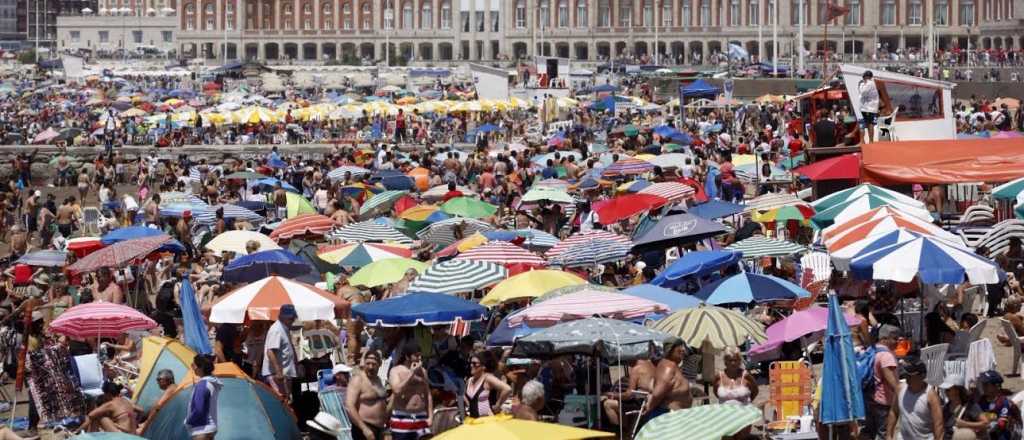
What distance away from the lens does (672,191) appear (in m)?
23.0

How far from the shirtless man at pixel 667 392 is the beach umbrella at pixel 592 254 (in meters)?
6.03

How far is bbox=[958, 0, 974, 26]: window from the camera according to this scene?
97.9 meters

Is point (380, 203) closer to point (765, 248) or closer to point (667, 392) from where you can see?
point (765, 248)

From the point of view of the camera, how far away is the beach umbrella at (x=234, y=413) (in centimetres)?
1270

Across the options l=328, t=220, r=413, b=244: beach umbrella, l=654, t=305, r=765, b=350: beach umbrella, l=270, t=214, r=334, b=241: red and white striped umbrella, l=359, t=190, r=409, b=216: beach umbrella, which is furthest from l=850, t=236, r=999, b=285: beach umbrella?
l=359, t=190, r=409, b=216: beach umbrella

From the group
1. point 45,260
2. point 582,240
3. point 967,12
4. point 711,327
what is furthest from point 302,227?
point 967,12

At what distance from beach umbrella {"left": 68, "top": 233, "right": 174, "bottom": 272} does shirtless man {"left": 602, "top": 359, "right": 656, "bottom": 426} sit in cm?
778

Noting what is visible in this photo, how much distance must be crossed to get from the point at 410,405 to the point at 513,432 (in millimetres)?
2776

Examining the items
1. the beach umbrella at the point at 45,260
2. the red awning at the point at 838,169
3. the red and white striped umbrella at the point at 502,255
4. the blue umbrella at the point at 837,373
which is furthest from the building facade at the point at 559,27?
the blue umbrella at the point at 837,373

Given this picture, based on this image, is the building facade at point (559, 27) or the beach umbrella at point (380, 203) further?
the building facade at point (559, 27)

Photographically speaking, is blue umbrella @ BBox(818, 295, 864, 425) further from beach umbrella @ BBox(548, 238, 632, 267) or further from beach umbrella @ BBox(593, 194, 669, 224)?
beach umbrella @ BBox(593, 194, 669, 224)

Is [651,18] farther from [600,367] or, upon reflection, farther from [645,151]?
[600,367]

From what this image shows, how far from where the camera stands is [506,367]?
1421 cm

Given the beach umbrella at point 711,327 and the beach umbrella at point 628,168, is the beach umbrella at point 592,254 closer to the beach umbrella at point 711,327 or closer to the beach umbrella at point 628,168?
the beach umbrella at point 711,327
